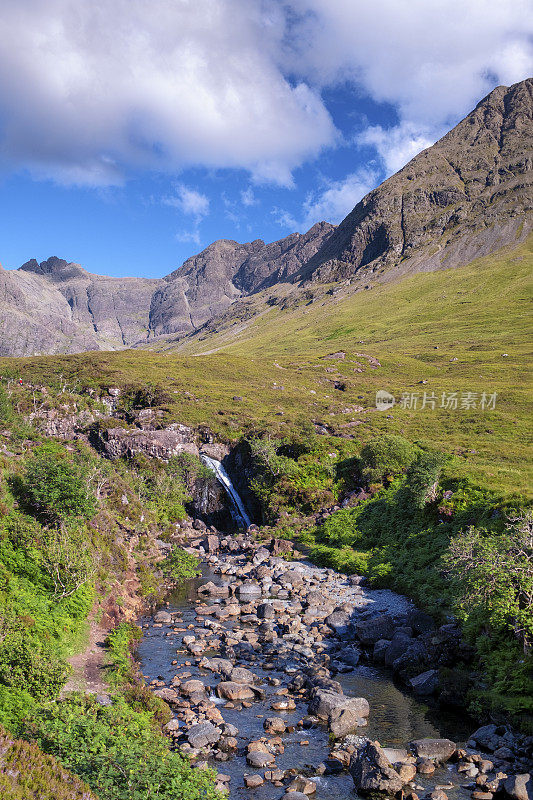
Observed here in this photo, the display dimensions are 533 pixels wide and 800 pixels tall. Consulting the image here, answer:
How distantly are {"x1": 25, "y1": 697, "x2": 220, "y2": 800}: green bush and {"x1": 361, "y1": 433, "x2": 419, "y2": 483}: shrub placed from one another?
43939 millimetres

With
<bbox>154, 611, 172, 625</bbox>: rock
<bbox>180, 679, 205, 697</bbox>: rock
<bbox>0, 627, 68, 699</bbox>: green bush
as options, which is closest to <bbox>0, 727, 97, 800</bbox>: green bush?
<bbox>0, 627, 68, 699</bbox>: green bush

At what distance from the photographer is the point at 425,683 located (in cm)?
2378

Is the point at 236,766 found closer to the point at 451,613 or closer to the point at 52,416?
the point at 451,613

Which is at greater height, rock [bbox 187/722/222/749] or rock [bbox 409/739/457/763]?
rock [bbox 187/722/222/749]

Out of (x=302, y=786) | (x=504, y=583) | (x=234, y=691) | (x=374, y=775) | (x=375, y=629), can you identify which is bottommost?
(x=375, y=629)

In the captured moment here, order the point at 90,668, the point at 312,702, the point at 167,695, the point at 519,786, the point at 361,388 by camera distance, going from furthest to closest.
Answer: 1. the point at 361,388
2. the point at 167,695
3. the point at 312,702
4. the point at 90,668
5. the point at 519,786

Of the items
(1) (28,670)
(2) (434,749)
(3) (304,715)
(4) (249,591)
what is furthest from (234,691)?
(4) (249,591)

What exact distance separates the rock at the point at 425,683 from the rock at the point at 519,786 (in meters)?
7.09

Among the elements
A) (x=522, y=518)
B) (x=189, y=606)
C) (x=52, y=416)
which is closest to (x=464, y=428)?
(x=522, y=518)

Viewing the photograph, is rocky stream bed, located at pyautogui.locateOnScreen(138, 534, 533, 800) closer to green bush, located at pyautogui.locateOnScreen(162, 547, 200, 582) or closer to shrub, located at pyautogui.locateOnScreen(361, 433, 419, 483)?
green bush, located at pyautogui.locateOnScreen(162, 547, 200, 582)

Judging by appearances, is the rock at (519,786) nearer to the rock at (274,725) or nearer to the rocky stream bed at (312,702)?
the rocky stream bed at (312,702)

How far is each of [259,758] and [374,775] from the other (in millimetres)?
4566

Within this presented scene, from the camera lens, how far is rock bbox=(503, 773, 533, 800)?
15717 millimetres

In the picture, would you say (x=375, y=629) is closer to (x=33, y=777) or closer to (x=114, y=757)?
(x=114, y=757)
